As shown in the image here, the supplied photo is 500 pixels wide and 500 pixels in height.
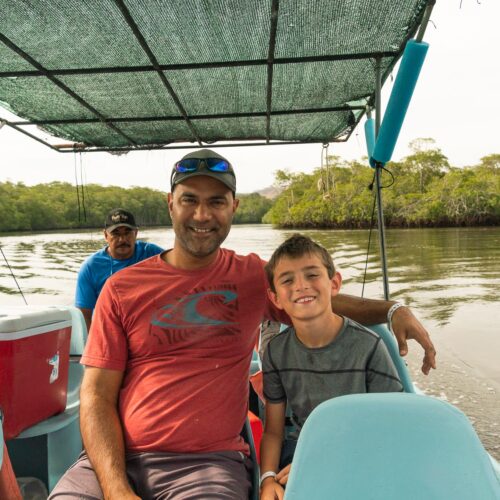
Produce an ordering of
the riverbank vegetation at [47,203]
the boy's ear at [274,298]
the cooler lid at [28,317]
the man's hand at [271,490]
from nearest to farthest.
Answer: the man's hand at [271,490] < the boy's ear at [274,298] < the cooler lid at [28,317] < the riverbank vegetation at [47,203]

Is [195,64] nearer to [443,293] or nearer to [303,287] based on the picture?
[303,287]

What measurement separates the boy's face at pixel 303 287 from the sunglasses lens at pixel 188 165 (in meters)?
0.45

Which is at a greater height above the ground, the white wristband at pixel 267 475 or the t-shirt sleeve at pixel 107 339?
the t-shirt sleeve at pixel 107 339

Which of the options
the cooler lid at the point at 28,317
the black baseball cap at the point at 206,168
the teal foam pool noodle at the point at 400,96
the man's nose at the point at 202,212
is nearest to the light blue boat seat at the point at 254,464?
the man's nose at the point at 202,212

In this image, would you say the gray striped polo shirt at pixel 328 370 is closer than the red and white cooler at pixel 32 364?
Yes

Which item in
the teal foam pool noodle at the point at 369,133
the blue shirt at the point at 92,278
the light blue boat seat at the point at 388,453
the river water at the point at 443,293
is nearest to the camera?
the light blue boat seat at the point at 388,453

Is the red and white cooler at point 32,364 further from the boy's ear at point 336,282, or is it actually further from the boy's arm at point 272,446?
the boy's ear at point 336,282

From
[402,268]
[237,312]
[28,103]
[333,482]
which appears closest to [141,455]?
[237,312]

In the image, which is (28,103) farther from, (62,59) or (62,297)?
(62,297)

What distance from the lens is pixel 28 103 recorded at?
316cm

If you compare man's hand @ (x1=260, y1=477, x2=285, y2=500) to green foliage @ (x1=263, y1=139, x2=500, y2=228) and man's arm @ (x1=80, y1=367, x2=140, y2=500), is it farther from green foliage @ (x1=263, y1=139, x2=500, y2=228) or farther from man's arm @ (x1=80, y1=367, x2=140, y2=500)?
green foliage @ (x1=263, y1=139, x2=500, y2=228)

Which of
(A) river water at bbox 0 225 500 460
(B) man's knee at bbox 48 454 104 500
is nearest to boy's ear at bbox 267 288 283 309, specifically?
(B) man's knee at bbox 48 454 104 500

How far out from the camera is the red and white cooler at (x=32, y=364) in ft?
6.18

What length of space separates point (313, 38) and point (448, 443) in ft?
6.21
